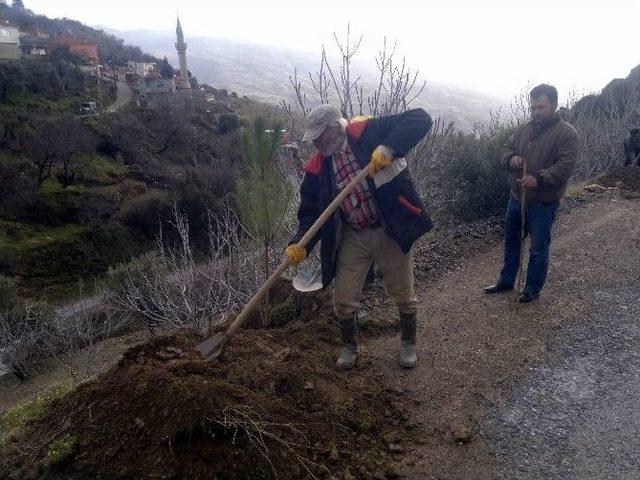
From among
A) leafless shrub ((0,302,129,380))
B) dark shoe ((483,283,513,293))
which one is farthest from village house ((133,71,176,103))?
dark shoe ((483,283,513,293))

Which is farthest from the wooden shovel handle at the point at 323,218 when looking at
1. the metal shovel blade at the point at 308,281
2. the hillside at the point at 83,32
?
the hillside at the point at 83,32

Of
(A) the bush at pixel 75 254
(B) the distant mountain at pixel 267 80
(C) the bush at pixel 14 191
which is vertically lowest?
(A) the bush at pixel 75 254

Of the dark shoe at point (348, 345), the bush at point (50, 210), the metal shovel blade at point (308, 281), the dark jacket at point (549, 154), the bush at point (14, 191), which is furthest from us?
the bush at point (50, 210)

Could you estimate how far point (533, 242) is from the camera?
441cm

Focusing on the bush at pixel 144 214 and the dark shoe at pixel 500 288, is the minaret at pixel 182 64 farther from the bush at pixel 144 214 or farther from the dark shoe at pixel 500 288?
the dark shoe at pixel 500 288

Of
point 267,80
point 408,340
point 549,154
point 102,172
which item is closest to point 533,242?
point 549,154

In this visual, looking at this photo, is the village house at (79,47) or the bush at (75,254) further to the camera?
the village house at (79,47)

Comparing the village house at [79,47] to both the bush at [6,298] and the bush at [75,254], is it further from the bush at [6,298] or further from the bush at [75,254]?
the bush at [6,298]

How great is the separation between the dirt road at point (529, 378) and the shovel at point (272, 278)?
1.04 m

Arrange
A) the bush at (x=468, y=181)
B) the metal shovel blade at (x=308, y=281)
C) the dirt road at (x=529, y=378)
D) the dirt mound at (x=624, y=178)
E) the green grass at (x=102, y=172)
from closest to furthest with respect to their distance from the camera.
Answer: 1. the dirt road at (x=529, y=378)
2. the metal shovel blade at (x=308, y=281)
3. the bush at (x=468, y=181)
4. the dirt mound at (x=624, y=178)
5. the green grass at (x=102, y=172)

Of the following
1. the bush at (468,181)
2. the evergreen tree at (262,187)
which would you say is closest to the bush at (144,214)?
the bush at (468,181)

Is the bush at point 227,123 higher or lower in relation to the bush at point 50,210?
higher

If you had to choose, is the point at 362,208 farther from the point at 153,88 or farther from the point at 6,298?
the point at 153,88

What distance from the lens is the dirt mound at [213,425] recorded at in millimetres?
2621
